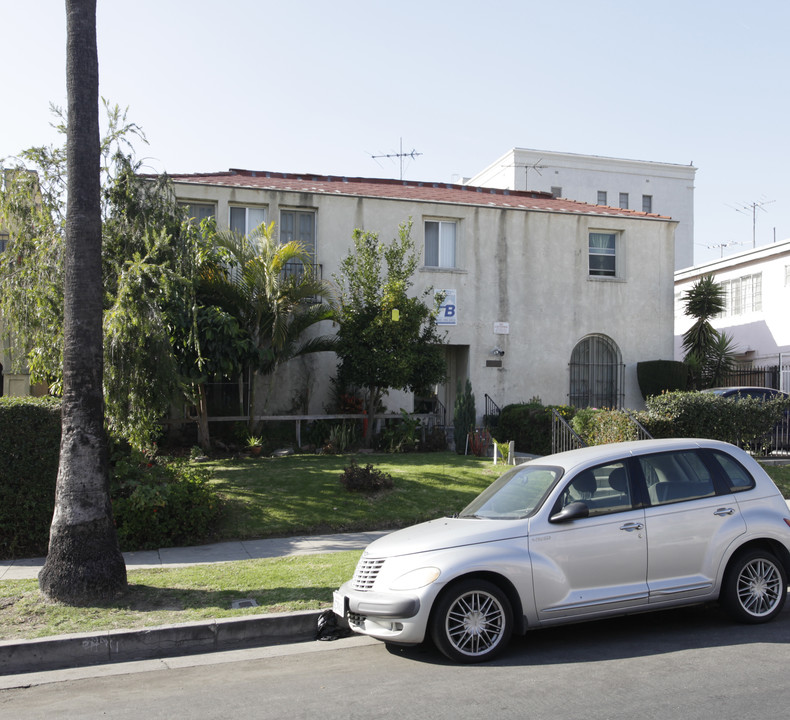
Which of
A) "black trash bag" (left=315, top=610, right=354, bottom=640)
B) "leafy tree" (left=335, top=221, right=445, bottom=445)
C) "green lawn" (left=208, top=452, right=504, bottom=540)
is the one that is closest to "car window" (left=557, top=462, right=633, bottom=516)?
"black trash bag" (left=315, top=610, right=354, bottom=640)

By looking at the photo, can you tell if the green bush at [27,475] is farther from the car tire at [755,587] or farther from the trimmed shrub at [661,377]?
the trimmed shrub at [661,377]

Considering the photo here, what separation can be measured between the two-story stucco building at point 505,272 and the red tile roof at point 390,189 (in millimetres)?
63

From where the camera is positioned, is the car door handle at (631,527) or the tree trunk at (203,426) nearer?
the car door handle at (631,527)

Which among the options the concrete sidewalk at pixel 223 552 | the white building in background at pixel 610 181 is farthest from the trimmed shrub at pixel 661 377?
the white building in background at pixel 610 181

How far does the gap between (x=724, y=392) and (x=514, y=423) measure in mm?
4942

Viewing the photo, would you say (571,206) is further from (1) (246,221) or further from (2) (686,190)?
(2) (686,190)

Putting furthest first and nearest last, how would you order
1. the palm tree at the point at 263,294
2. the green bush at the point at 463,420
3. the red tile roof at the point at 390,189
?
the red tile roof at the point at 390,189
the green bush at the point at 463,420
the palm tree at the point at 263,294

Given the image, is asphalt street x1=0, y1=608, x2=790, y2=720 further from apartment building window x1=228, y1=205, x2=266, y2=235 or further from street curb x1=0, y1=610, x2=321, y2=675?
apartment building window x1=228, y1=205, x2=266, y2=235

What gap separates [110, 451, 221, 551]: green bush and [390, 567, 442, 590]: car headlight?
207 inches

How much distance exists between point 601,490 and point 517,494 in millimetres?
716

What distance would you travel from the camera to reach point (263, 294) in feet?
52.4

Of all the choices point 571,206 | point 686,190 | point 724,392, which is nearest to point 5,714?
point 724,392

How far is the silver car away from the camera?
5.81 metres

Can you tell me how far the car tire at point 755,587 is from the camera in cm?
647
